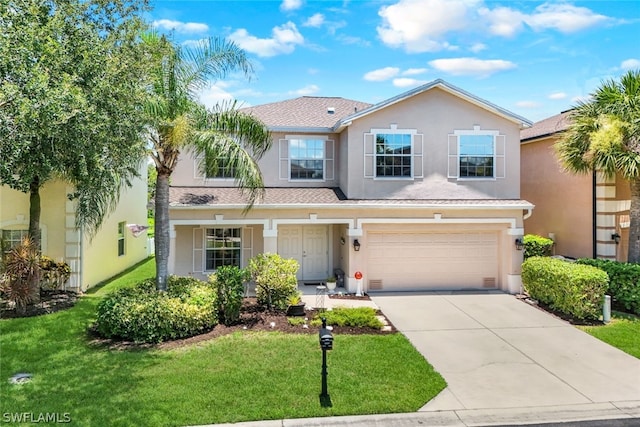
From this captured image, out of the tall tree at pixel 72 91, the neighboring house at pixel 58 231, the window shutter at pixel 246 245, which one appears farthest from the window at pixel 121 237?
the tall tree at pixel 72 91

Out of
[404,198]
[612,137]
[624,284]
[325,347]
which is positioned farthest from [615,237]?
[325,347]

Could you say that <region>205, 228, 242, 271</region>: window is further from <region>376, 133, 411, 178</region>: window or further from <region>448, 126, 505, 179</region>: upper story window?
<region>448, 126, 505, 179</region>: upper story window

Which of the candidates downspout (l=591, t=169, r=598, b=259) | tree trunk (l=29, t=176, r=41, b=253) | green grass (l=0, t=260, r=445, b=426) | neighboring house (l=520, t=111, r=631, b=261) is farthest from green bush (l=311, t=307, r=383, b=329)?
neighboring house (l=520, t=111, r=631, b=261)

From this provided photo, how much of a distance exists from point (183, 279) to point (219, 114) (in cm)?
479

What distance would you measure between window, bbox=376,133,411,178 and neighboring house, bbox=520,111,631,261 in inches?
218

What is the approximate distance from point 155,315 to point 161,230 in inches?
95.0

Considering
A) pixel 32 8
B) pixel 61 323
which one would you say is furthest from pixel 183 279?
pixel 32 8

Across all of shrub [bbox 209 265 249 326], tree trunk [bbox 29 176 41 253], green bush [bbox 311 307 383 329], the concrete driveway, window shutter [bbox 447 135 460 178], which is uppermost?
window shutter [bbox 447 135 460 178]

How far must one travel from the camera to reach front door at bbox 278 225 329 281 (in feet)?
51.4

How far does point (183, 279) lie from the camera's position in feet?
37.7

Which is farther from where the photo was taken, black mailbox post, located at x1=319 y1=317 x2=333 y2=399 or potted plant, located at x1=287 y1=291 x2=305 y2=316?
potted plant, located at x1=287 y1=291 x2=305 y2=316

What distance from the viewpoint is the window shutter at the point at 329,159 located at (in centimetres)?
1564

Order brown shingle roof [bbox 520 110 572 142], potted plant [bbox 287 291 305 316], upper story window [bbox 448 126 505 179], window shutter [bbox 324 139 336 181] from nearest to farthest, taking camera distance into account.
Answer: potted plant [bbox 287 291 305 316] < upper story window [bbox 448 126 505 179] < window shutter [bbox 324 139 336 181] < brown shingle roof [bbox 520 110 572 142]

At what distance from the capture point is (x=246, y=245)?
15242 millimetres
